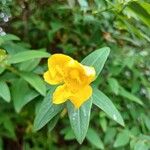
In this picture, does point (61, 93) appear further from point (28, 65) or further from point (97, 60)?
point (28, 65)

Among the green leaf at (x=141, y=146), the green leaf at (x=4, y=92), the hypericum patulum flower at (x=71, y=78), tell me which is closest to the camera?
the hypericum patulum flower at (x=71, y=78)

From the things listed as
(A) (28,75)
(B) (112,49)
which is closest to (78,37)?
(B) (112,49)

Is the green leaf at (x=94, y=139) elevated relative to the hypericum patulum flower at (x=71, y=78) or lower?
lower

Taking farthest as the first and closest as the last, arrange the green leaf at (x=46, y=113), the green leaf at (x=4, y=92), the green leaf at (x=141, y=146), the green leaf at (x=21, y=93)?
1. the green leaf at (x=141, y=146)
2. the green leaf at (x=21, y=93)
3. the green leaf at (x=4, y=92)
4. the green leaf at (x=46, y=113)

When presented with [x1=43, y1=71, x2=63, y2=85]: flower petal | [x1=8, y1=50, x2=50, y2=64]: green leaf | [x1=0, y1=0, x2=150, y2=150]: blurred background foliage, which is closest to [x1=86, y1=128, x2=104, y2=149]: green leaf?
[x1=0, y1=0, x2=150, y2=150]: blurred background foliage

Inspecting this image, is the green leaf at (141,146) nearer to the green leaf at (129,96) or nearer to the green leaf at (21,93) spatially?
the green leaf at (129,96)

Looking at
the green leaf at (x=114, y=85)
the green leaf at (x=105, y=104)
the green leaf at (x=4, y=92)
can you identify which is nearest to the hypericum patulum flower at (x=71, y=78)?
the green leaf at (x=105, y=104)
